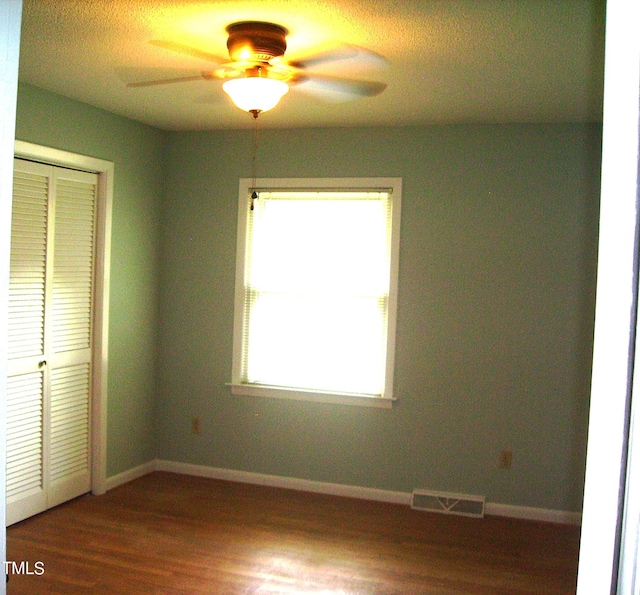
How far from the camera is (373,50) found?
2957 mm

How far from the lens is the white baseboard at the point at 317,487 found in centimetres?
437

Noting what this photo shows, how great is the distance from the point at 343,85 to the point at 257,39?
0.88 m

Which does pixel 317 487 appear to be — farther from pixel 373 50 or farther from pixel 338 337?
pixel 373 50

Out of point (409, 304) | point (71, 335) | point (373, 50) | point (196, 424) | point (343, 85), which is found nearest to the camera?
point (373, 50)

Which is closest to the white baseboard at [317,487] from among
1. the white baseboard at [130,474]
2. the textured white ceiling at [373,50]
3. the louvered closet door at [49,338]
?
the white baseboard at [130,474]

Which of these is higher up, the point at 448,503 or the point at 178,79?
the point at 178,79

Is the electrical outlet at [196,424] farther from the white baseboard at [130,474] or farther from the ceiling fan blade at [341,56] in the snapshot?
the ceiling fan blade at [341,56]

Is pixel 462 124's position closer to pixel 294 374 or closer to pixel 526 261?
pixel 526 261

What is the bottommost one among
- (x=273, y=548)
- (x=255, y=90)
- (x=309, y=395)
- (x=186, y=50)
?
(x=273, y=548)

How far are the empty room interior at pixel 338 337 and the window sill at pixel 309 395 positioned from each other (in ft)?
0.06

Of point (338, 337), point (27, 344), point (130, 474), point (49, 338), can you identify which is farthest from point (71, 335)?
point (338, 337)

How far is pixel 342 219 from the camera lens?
4.67 m

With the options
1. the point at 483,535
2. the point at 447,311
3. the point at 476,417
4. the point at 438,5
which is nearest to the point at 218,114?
the point at 447,311

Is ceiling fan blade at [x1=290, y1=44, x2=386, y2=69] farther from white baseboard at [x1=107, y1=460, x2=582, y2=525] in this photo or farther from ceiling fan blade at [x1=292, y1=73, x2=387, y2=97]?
white baseboard at [x1=107, y1=460, x2=582, y2=525]
